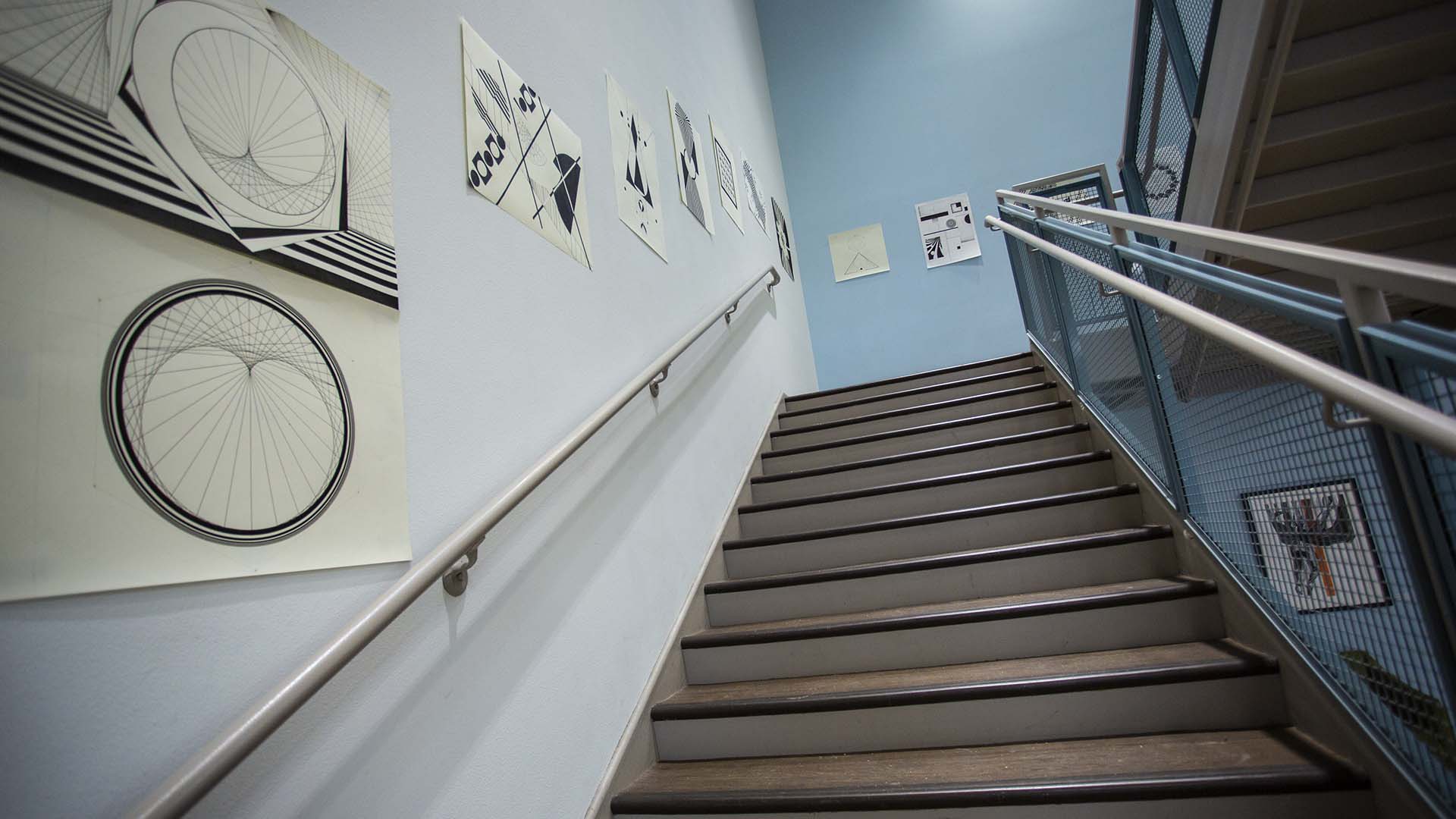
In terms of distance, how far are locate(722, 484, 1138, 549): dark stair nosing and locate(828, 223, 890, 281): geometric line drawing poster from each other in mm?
3310

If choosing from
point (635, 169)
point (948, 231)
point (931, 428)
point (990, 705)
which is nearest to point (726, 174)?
point (635, 169)

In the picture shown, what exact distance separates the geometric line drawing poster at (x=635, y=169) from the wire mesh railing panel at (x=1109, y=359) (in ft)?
4.72

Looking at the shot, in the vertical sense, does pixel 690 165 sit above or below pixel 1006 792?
above

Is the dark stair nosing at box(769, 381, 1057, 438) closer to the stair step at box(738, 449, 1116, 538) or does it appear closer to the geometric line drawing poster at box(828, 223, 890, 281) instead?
the stair step at box(738, 449, 1116, 538)

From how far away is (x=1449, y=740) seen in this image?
0.98m

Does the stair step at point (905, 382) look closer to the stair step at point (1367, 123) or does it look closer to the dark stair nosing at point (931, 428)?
the dark stair nosing at point (931, 428)

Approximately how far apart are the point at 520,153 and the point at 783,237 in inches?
142

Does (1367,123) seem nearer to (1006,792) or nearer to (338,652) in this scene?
(1006,792)

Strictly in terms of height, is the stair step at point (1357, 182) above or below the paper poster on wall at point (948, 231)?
below

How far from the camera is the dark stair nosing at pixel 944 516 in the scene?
2.26 meters

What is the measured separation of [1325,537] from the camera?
116 cm

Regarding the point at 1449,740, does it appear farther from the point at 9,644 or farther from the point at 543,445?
the point at 9,644

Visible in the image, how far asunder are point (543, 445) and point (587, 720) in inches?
24.5

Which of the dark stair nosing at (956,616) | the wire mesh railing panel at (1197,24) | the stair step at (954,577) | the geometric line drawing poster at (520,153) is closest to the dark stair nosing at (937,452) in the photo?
the stair step at (954,577)
